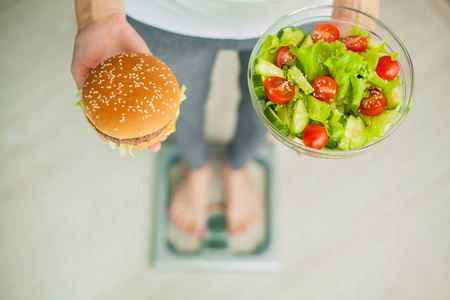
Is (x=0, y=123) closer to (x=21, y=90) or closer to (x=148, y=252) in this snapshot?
(x=21, y=90)

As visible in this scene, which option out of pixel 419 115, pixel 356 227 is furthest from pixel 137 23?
pixel 419 115

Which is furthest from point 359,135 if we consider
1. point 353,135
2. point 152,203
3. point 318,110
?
point 152,203

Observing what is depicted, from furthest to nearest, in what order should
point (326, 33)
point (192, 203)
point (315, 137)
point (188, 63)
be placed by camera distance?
point (192, 203), point (188, 63), point (326, 33), point (315, 137)

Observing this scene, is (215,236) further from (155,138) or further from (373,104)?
(373,104)

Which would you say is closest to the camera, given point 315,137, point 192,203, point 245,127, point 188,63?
point 315,137

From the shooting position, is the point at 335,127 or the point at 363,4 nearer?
the point at 335,127

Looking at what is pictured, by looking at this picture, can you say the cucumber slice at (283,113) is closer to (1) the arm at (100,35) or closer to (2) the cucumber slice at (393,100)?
(2) the cucumber slice at (393,100)
